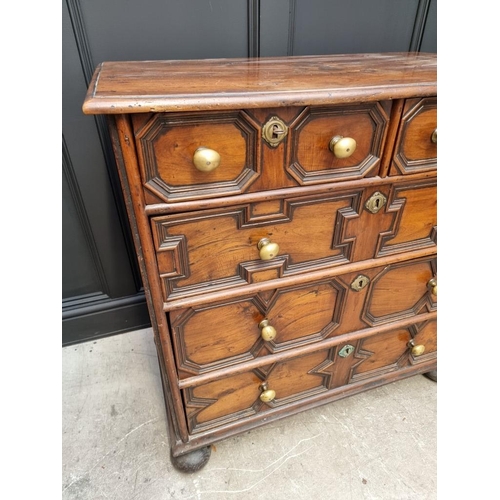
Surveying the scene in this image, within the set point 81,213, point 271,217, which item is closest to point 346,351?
point 271,217

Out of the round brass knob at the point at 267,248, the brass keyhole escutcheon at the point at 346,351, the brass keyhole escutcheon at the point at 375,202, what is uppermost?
the brass keyhole escutcheon at the point at 375,202

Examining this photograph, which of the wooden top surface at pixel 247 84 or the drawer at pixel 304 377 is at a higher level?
the wooden top surface at pixel 247 84

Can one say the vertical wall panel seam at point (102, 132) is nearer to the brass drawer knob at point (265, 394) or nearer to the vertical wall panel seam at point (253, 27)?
the vertical wall panel seam at point (253, 27)

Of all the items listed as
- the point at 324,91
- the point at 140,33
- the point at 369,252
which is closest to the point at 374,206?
the point at 369,252

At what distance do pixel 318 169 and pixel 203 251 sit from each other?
0.95ft

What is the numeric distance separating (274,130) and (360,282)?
19.3 inches

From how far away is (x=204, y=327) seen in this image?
849 millimetres

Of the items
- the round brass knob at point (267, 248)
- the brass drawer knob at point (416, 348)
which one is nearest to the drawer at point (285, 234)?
the round brass knob at point (267, 248)

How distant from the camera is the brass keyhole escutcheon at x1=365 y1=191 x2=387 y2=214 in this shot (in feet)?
2.60

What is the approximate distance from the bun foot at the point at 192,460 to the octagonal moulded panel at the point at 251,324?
13.5 inches

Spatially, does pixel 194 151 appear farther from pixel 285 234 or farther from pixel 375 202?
pixel 375 202

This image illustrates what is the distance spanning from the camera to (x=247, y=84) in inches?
26.3

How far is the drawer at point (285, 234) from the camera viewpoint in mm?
711

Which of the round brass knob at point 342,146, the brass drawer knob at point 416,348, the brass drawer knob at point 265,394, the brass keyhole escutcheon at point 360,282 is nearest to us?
the round brass knob at point 342,146
